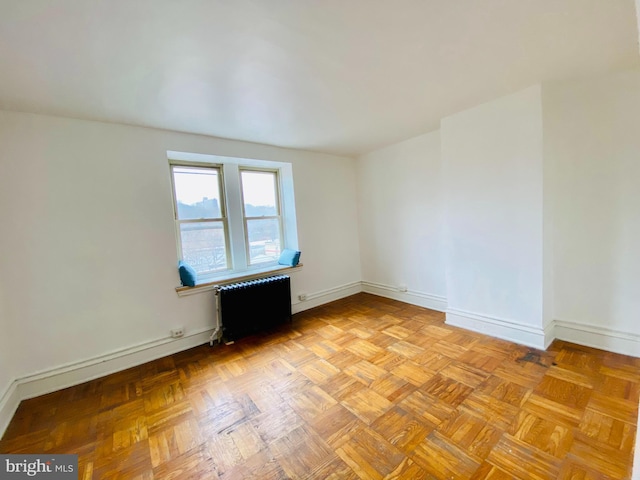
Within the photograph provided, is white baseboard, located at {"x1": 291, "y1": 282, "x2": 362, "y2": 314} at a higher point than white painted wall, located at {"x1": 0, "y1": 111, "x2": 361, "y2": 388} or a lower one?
lower

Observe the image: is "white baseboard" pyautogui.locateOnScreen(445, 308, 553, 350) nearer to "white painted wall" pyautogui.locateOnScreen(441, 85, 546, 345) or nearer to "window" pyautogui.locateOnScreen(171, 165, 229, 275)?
"white painted wall" pyautogui.locateOnScreen(441, 85, 546, 345)

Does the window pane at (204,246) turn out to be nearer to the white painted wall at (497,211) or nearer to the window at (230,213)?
the window at (230,213)

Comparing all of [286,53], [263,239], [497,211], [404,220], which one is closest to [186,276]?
[263,239]

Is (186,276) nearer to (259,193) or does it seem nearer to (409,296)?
(259,193)

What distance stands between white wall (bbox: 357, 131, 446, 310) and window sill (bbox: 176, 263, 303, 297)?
136 centimetres

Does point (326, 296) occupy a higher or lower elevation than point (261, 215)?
lower

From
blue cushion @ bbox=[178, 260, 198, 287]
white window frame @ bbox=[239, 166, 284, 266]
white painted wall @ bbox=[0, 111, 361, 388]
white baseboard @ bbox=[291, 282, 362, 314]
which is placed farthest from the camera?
white baseboard @ bbox=[291, 282, 362, 314]

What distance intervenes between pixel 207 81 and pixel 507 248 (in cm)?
294

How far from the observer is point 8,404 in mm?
1855

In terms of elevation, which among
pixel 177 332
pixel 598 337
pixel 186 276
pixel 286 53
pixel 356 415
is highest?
pixel 286 53

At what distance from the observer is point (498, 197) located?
8.19 feet

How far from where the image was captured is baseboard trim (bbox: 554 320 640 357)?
2127 mm

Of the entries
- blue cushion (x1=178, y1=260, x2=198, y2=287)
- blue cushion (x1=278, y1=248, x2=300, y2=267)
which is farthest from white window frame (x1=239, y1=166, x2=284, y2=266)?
blue cushion (x1=178, y1=260, x2=198, y2=287)

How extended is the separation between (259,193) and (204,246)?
42.0 inches
